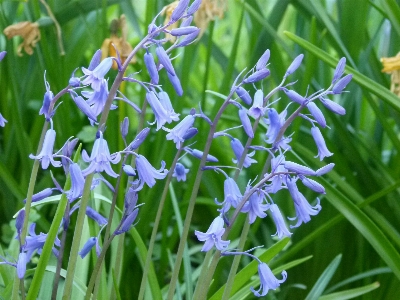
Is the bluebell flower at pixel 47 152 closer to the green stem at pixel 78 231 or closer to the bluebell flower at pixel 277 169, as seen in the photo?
the green stem at pixel 78 231

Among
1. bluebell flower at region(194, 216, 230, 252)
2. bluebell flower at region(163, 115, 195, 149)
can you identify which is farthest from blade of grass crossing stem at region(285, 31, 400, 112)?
bluebell flower at region(194, 216, 230, 252)

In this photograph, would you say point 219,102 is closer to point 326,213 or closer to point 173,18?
point 326,213

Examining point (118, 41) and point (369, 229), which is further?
point (118, 41)

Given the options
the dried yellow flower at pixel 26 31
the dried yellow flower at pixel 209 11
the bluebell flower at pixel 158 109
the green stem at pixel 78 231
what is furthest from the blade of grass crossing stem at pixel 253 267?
the dried yellow flower at pixel 26 31

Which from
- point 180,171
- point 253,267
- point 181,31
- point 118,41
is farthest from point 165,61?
point 118,41

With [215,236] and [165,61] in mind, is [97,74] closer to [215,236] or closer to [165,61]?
[165,61]

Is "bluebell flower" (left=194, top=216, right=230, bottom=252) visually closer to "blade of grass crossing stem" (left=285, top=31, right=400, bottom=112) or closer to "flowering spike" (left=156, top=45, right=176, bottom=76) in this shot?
"flowering spike" (left=156, top=45, right=176, bottom=76)

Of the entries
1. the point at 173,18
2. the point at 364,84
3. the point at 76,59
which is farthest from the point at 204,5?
the point at 173,18

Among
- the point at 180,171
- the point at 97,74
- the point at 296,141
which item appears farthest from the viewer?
the point at 296,141
